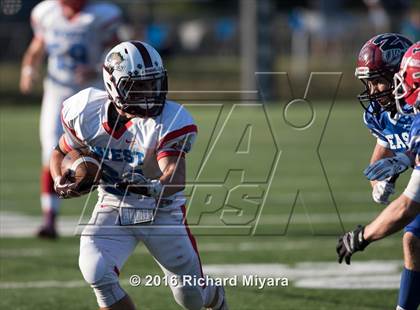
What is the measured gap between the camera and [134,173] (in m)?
4.56

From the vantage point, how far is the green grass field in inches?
238

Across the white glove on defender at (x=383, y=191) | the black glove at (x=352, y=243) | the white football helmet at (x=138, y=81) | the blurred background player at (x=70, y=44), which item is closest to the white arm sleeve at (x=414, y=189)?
the black glove at (x=352, y=243)

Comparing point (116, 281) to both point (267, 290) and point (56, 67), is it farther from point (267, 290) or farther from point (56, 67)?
point (56, 67)

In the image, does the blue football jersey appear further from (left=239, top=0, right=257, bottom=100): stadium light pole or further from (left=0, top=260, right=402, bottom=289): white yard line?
(left=239, top=0, right=257, bottom=100): stadium light pole

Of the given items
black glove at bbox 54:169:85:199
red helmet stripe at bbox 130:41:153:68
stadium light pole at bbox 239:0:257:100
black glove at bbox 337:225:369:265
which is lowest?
stadium light pole at bbox 239:0:257:100

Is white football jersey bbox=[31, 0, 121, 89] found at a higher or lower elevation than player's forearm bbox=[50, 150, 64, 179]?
lower

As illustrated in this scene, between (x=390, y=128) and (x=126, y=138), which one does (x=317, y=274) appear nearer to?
(x=390, y=128)

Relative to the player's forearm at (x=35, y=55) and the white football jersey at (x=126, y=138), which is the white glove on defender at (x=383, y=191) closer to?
the white football jersey at (x=126, y=138)

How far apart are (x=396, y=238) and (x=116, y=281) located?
394cm

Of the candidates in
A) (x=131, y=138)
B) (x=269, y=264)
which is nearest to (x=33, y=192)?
(x=269, y=264)

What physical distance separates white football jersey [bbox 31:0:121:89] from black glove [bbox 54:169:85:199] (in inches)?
149

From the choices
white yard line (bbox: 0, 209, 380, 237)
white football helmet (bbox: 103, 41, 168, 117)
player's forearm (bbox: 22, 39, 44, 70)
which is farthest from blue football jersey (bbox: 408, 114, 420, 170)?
player's forearm (bbox: 22, 39, 44, 70)

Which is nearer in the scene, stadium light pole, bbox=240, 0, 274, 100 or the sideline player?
the sideline player

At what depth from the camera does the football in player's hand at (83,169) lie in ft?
15.4
